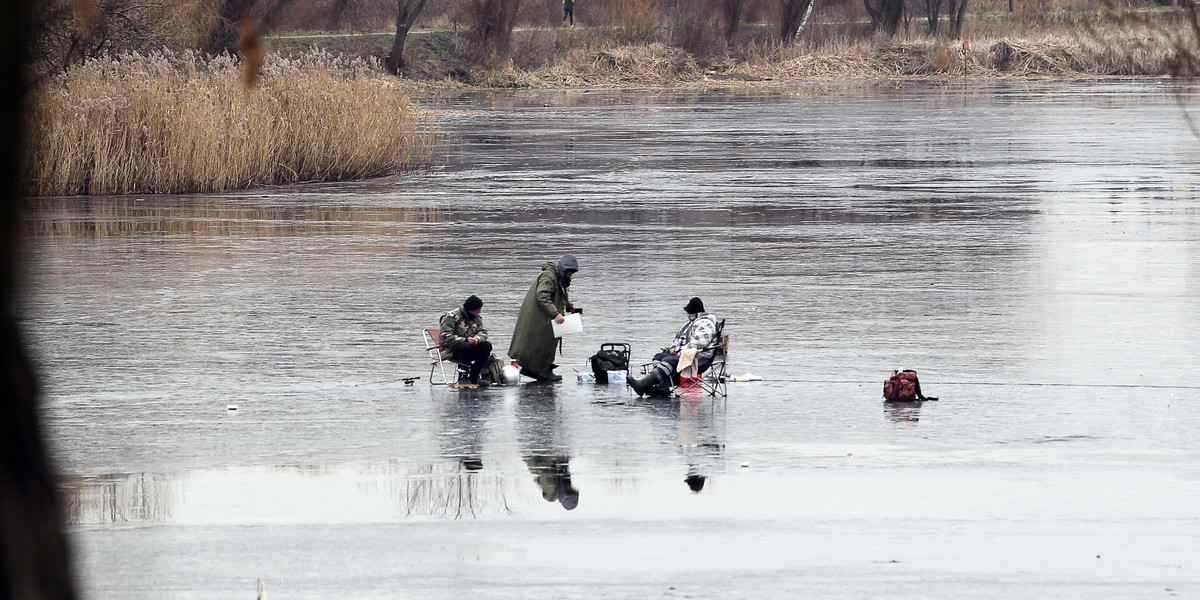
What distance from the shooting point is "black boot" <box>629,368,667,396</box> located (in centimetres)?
1072

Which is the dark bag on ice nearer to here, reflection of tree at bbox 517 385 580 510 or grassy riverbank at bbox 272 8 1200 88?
reflection of tree at bbox 517 385 580 510

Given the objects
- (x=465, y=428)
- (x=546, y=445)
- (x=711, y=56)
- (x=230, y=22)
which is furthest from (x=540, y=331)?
(x=711, y=56)

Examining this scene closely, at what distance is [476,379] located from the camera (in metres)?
11.2

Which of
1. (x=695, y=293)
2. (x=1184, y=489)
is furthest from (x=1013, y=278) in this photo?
(x=1184, y=489)

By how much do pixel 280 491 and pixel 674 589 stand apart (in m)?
2.66

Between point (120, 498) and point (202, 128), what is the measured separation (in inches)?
733

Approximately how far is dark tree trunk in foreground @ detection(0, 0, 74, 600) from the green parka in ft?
26.4

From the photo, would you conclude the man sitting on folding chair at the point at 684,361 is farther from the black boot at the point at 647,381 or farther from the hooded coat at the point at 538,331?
the hooded coat at the point at 538,331

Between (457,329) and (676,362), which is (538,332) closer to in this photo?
(457,329)

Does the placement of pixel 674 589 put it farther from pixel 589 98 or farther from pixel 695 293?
pixel 589 98

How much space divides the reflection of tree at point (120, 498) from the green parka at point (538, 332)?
335 cm

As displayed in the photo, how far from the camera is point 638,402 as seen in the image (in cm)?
1063

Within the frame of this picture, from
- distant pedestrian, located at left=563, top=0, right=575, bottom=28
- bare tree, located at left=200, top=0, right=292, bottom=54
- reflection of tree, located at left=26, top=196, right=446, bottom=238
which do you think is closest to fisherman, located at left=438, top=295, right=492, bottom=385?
bare tree, located at left=200, top=0, right=292, bottom=54

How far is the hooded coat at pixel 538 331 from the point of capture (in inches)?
444
